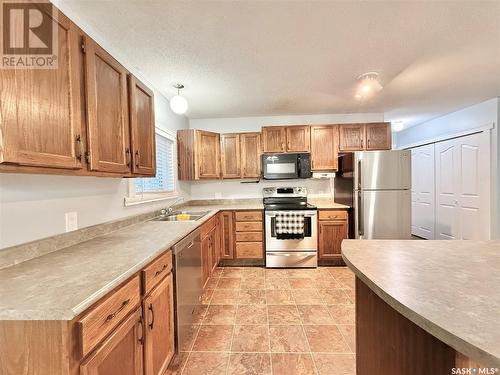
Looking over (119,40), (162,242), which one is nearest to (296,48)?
(119,40)

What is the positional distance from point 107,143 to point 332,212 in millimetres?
2975

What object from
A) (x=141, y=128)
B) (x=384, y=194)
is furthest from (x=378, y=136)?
(x=141, y=128)

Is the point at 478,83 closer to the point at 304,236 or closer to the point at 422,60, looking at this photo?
the point at 422,60

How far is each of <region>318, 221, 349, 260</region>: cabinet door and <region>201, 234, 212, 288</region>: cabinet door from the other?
169 cm

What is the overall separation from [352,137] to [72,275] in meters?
3.84

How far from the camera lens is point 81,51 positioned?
3.97 feet

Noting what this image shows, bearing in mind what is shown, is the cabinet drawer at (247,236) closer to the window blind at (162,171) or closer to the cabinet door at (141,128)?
the window blind at (162,171)

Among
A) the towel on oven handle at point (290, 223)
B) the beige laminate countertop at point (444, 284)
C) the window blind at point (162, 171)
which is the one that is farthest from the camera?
the towel on oven handle at point (290, 223)

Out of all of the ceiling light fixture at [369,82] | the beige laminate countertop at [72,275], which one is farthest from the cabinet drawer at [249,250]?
the ceiling light fixture at [369,82]

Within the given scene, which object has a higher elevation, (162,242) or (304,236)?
(162,242)

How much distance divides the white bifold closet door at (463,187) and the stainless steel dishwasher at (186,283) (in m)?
4.35

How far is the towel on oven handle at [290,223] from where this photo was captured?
10.8 feet

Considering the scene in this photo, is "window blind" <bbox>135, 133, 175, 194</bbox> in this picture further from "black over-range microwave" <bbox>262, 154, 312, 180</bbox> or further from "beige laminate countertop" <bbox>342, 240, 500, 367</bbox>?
"beige laminate countertop" <bbox>342, 240, 500, 367</bbox>

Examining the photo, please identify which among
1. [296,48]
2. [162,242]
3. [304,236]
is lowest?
[304,236]
